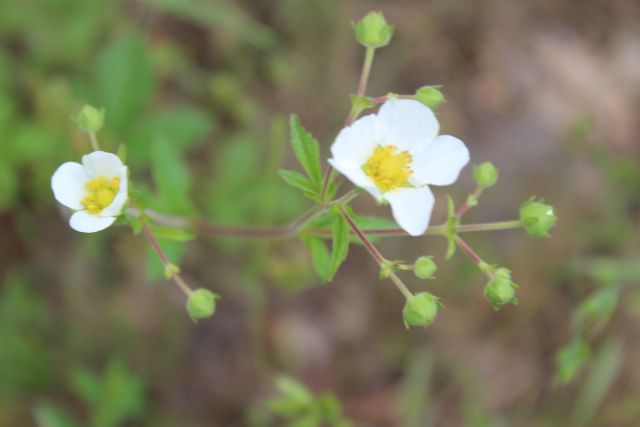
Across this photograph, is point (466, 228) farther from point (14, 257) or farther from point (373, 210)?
point (14, 257)

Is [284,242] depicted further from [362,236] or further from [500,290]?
[500,290]

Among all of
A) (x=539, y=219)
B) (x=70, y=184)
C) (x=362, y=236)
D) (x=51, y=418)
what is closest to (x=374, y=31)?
(x=362, y=236)

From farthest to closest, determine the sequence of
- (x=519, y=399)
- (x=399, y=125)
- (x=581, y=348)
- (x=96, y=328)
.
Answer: (x=519, y=399) → (x=96, y=328) → (x=581, y=348) → (x=399, y=125)

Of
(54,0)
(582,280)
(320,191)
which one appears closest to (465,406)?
(582,280)

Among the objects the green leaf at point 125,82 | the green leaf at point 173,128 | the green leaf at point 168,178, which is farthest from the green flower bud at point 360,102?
the green leaf at point 125,82

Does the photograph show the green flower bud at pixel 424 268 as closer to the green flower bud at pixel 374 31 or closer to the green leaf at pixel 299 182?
the green leaf at pixel 299 182

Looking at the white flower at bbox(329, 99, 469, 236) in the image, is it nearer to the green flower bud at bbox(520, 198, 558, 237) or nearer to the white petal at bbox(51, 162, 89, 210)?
the green flower bud at bbox(520, 198, 558, 237)
